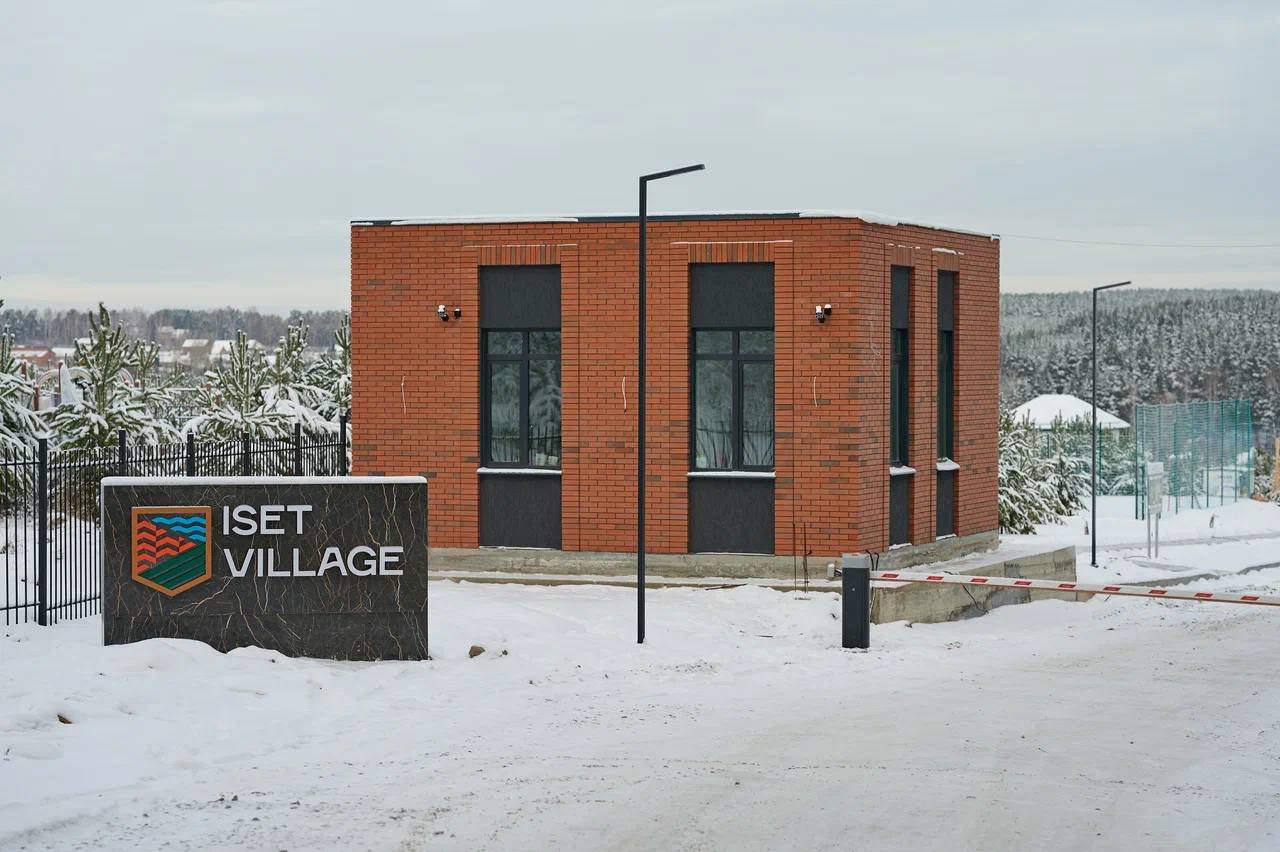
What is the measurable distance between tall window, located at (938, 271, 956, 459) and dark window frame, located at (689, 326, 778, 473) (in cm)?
388

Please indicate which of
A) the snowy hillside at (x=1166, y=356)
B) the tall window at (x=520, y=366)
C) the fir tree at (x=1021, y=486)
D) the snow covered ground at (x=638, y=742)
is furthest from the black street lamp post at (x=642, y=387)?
the snowy hillside at (x=1166, y=356)

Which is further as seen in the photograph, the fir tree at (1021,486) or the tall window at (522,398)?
the fir tree at (1021,486)

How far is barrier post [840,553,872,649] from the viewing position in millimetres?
16625

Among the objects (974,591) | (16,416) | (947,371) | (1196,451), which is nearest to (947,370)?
(947,371)

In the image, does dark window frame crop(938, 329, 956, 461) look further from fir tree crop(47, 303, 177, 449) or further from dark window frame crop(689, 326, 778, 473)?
fir tree crop(47, 303, 177, 449)

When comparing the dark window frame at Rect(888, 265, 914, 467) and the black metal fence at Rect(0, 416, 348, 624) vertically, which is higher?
the dark window frame at Rect(888, 265, 914, 467)

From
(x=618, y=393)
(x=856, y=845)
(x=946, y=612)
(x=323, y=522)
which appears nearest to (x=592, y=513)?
(x=618, y=393)

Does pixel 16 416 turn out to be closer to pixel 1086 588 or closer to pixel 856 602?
pixel 856 602

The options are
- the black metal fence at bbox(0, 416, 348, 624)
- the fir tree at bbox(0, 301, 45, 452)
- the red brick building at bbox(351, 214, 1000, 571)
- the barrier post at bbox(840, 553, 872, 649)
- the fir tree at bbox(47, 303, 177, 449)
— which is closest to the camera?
the barrier post at bbox(840, 553, 872, 649)

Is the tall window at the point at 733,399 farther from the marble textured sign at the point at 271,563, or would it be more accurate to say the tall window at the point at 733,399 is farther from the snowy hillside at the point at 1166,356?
the snowy hillside at the point at 1166,356

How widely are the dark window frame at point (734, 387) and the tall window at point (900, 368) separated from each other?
2.13 m

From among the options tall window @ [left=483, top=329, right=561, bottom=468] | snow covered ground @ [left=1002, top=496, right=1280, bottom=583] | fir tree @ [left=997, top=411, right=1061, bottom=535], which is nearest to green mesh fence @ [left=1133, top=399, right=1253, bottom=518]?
snow covered ground @ [left=1002, top=496, right=1280, bottom=583]

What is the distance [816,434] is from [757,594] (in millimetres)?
2307

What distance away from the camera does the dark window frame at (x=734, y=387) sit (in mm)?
20547
